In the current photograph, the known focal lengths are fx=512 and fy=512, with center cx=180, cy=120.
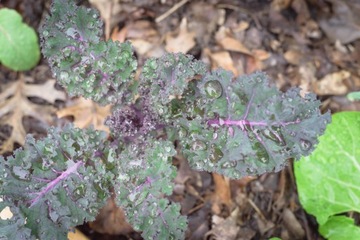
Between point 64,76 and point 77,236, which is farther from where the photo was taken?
point 77,236

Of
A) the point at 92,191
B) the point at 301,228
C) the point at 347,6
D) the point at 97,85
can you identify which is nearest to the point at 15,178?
the point at 92,191

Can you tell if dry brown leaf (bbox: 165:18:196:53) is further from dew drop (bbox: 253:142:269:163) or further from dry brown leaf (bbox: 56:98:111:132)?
dew drop (bbox: 253:142:269:163)

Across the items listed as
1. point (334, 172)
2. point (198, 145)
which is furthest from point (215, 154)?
point (334, 172)

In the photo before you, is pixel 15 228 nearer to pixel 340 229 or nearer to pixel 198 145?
pixel 198 145

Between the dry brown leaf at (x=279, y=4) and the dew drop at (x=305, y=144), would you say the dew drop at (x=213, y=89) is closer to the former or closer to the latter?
the dew drop at (x=305, y=144)

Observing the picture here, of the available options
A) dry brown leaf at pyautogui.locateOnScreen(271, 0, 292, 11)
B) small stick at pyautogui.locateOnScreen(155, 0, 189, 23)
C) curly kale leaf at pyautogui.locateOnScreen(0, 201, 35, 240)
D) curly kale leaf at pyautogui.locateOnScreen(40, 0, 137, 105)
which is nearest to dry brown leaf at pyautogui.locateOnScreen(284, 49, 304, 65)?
dry brown leaf at pyautogui.locateOnScreen(271, 0, 292, 11)
